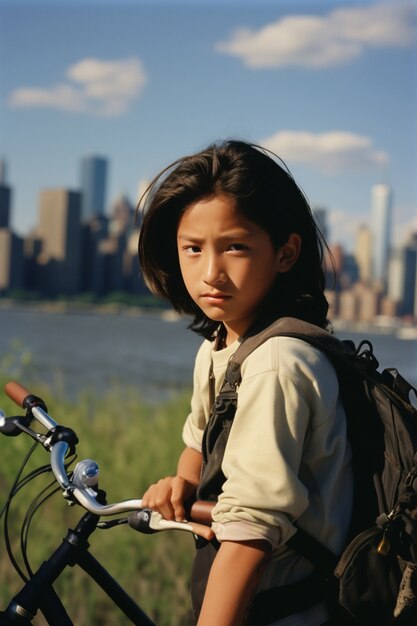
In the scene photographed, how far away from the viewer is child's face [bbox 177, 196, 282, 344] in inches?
53.1

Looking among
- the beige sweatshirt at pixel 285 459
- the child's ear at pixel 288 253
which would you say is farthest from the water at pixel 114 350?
the beige sweatshirt at pixel 285 459

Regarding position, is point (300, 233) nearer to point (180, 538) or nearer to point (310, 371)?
point (310, 371)

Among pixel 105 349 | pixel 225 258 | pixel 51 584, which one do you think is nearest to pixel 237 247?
pixel 225 258

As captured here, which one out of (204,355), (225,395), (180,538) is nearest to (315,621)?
(225,395)

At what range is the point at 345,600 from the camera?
1239mm

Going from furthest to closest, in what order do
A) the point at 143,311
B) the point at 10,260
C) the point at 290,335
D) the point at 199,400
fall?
the point at 143,311, the point at 10,260, the point at 199,400, the point at 290,335

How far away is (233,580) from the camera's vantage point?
46.8 inches

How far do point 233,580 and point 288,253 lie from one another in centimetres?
53

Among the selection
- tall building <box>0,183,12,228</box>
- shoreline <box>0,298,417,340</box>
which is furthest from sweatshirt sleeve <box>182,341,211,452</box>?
shoreline <box>0,298,417,340</box>

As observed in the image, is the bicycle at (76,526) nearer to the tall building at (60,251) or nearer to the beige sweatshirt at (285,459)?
the beige sweatshirt at (285,459)

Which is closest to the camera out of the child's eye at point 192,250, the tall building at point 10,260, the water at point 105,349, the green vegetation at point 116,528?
the child's eye at point 192,250

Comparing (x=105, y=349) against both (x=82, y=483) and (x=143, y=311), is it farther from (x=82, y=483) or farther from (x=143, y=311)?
(x=82, y=483)

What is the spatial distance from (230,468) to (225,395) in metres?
0.13

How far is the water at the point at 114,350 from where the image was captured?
44.3 ft
